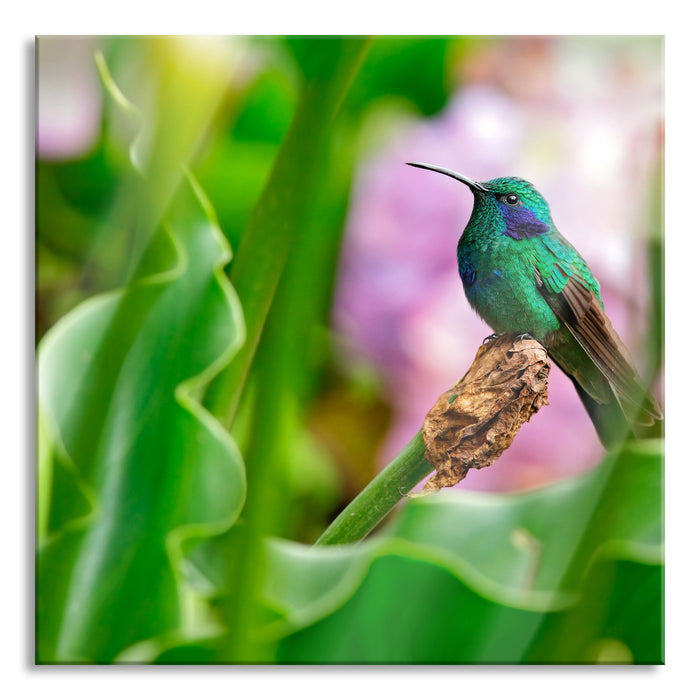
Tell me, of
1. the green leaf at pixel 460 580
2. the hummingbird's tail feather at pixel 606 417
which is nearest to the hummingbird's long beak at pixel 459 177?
the hummingbird's tail feather at pixel 606 417

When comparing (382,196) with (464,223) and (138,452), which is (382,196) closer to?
(464,223)

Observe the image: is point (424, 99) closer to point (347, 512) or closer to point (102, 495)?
point (347, 512)

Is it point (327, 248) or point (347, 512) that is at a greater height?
point (327, 248)

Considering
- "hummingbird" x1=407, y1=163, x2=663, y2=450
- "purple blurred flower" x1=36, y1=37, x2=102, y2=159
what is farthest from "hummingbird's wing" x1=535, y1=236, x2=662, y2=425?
"purple blurred flower" x1=36, y1=37, x2=102, y2=159

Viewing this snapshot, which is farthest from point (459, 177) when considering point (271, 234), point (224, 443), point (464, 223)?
point (224, 443)

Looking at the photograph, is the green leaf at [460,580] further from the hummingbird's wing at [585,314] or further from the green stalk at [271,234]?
the green stalk at [271,234]

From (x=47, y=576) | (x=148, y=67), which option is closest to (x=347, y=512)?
(x=47, y=576)

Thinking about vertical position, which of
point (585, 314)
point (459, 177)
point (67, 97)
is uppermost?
point (67, 97)
